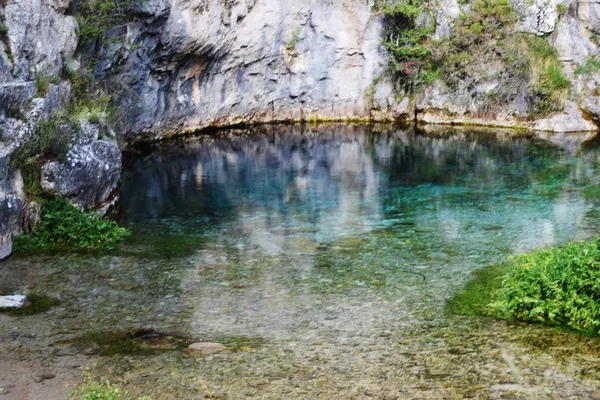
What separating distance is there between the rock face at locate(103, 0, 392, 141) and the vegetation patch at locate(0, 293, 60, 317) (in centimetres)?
1568

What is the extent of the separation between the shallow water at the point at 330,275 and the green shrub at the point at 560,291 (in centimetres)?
32

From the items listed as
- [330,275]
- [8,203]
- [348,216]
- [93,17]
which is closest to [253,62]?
[93,17]

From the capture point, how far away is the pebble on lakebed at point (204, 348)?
891 cm

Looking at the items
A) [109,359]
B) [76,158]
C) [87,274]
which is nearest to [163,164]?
[76,158]

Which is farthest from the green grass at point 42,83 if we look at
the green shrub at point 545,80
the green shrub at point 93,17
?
the green shrub at point 545,80

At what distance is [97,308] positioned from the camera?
10547 millimetres

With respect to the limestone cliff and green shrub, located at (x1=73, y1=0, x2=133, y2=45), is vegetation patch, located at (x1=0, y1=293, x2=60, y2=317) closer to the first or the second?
the limestone cliff

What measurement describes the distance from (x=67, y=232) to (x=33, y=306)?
3.53 meters

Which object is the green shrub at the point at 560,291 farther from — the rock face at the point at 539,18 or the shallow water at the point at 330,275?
the rock face at the point at 539,18

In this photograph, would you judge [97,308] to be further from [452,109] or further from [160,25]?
[452,109]

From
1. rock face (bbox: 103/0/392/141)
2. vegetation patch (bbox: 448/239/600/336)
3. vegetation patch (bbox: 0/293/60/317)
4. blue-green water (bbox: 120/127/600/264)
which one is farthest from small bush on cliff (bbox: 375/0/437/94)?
vegetation patch (bbox: 0/293/60/317)

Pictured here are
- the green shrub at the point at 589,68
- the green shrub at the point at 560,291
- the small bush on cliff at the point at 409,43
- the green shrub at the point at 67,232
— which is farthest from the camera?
the small bush on cliff at the point at 409,43

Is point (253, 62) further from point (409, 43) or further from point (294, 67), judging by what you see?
point (409, 43)

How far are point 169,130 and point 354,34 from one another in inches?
445
